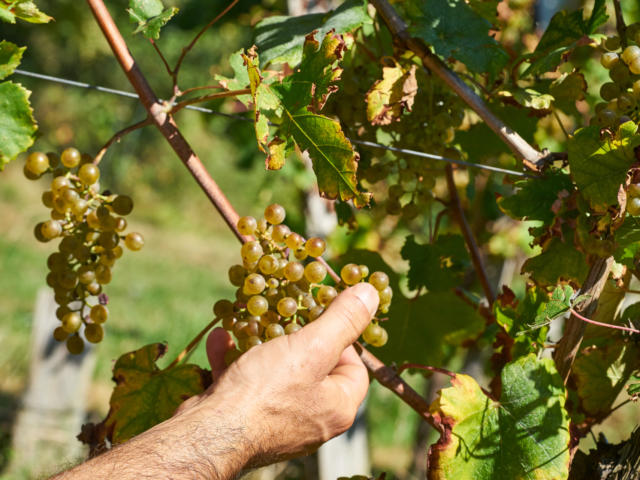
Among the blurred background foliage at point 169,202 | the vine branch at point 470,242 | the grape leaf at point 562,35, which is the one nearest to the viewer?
the grape leaf at point 562,35

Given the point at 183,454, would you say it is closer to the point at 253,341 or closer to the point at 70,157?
the point at 253,341

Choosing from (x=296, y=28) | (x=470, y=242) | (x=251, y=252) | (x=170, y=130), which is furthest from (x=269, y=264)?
(x=470, y=242)

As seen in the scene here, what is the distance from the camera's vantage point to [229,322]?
3.36 ft

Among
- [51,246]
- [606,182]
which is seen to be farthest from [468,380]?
[51,246]

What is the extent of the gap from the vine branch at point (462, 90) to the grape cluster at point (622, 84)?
0.12 m

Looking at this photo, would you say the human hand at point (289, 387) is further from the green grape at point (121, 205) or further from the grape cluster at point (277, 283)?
the green grape at point (121, 205)

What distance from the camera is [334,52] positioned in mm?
918

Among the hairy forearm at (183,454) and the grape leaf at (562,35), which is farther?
the grape leaf at (562,35)

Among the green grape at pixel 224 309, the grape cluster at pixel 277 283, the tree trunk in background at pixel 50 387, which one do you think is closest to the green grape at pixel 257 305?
the grape cluster at pixel 277 283

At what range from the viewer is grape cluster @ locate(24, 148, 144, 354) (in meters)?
1.03

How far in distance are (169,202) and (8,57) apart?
1120 centimetres

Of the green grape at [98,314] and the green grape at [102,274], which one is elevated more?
the green grape at [102,274]

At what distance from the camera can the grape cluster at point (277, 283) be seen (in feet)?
3.10

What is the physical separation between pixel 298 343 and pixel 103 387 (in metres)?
4.47
